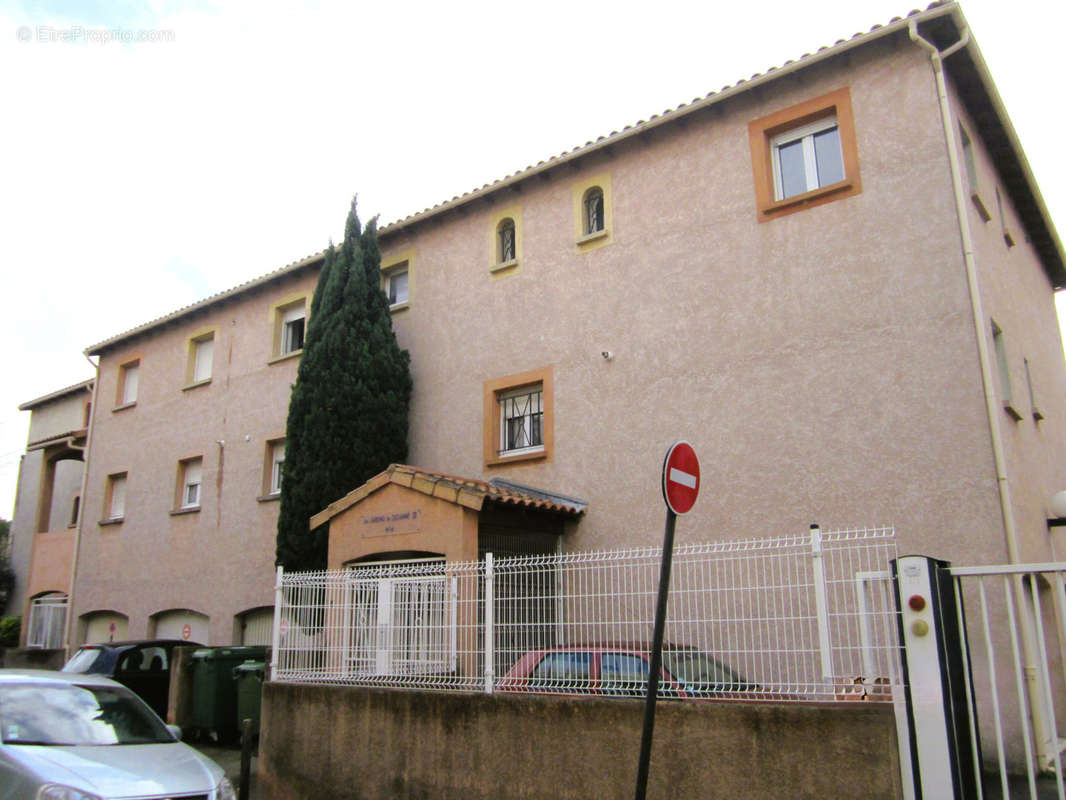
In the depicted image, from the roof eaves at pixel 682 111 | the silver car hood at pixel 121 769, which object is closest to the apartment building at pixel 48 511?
the roof eaves at pixel 682 111

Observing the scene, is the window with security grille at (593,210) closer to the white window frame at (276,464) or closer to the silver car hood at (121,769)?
the white window frame at (276,464)

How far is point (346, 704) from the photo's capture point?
850 centimetres

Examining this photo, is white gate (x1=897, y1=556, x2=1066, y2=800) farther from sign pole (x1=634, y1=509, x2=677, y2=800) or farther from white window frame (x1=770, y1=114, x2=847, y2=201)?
white window frame (x1=770, y1=114, x2=847, y2=201)

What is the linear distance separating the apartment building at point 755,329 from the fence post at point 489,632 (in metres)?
2.29

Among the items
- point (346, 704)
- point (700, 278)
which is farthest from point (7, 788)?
point (700, 278)

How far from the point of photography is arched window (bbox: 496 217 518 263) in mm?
13828

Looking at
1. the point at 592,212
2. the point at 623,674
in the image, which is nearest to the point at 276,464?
the point at 592,212

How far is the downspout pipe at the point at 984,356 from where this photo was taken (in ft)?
27.0

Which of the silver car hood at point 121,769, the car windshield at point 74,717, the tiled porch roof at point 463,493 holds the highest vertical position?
the tiled porch roof at point 463,493

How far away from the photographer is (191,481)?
Result: 59.3 feet

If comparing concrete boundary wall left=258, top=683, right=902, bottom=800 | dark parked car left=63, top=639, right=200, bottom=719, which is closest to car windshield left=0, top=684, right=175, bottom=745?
concrete boundary wall left=258, top=683, right=902, bottom=800

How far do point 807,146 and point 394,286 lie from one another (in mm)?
7585

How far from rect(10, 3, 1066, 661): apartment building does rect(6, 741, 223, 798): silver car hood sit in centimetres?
411

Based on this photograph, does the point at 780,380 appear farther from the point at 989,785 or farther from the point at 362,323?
the point at 362,323
